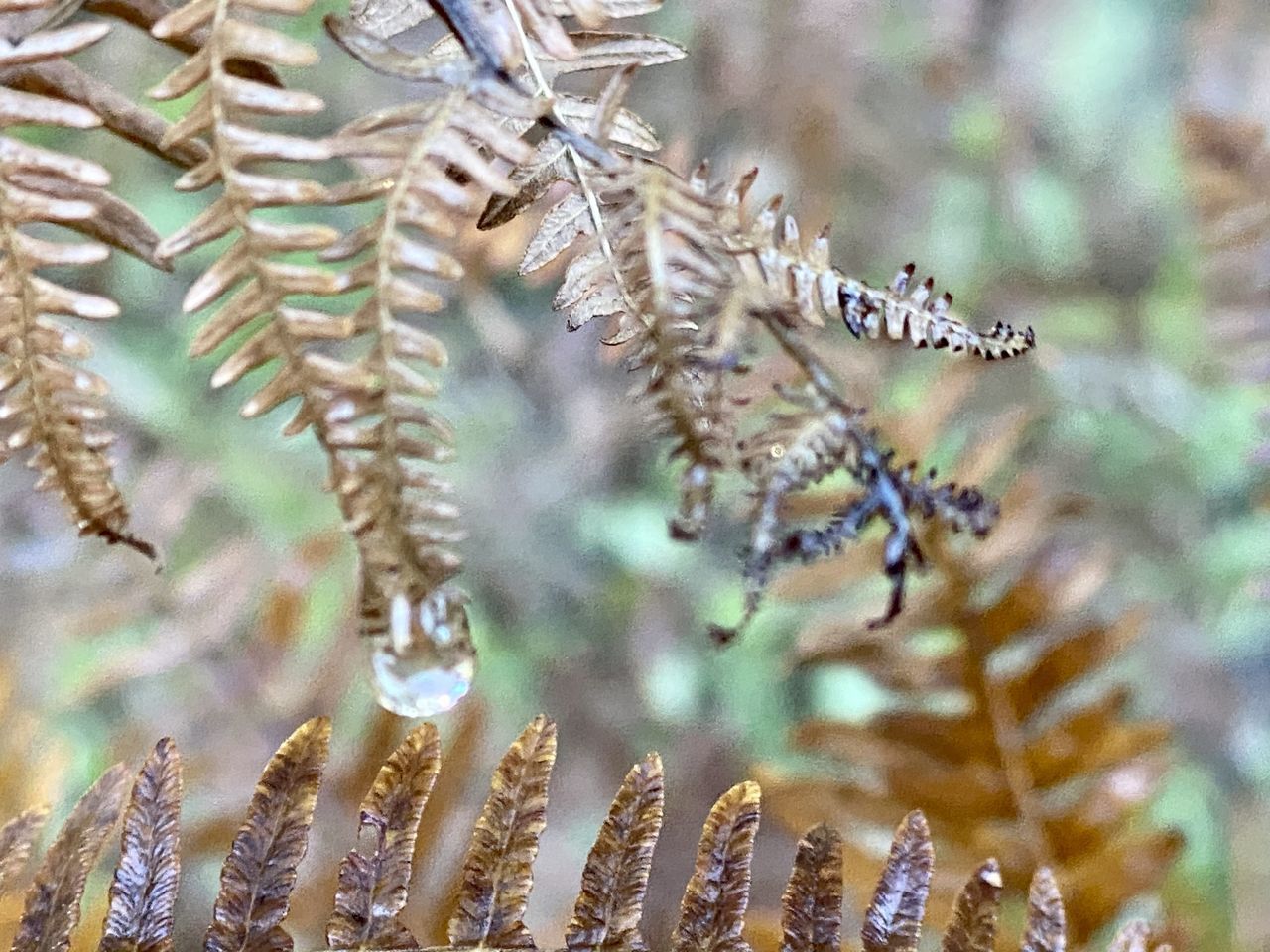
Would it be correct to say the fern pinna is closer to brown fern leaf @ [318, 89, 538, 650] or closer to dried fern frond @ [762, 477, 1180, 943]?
brown fern leaf @ [318, 89, 538, 650]

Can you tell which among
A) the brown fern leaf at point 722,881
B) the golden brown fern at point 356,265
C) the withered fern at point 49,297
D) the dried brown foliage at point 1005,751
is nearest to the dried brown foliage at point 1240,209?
the dried brown foliage at point 1005,751

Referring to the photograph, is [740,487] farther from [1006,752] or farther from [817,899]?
[817,899]

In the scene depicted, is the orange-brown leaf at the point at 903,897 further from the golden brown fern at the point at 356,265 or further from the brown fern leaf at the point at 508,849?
the golden brown fern at the point at 356,265

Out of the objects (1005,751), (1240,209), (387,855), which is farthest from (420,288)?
(1240,209)

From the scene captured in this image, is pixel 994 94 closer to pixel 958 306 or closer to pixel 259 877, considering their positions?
pixel 958 306

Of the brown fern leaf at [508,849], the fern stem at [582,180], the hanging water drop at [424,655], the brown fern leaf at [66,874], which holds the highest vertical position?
the fern stem at [582,180]

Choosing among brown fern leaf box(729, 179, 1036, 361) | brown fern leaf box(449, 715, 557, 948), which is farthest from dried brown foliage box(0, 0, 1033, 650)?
brown fern leaf box(449, 715, 557, 948)

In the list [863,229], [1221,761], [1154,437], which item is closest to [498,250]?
[863,229]
